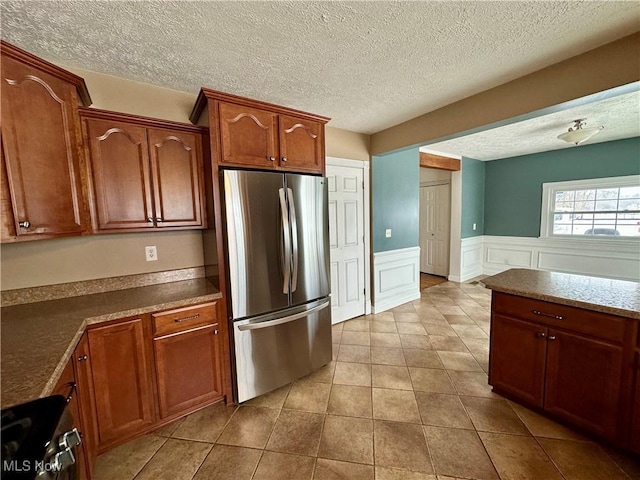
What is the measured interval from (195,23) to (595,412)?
3.18 metres

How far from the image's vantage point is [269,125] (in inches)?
80.4

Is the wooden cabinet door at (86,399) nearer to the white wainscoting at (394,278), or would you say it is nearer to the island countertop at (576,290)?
the island countertop at (576,290)

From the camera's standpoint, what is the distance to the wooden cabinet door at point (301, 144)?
2.12 m

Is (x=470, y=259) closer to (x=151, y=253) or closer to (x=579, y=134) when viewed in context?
(x=579, y=134)

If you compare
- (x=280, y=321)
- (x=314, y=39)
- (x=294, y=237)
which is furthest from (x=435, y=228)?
(x=314, y=39)

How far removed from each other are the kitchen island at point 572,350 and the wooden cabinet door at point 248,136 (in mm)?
1944

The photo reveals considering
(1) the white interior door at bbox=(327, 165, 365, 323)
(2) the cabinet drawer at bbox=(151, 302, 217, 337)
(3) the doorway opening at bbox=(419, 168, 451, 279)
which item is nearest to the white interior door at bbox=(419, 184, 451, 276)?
(3) the doorway opening at bbox=(419, 168, 451, 279)

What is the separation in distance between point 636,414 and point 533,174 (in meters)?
4.80

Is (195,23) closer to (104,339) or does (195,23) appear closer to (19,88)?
(19,88)

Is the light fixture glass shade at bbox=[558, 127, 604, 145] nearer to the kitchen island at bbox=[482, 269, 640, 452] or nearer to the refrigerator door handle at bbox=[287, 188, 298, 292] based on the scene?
the kitchen island at bbox=[482, 269, 640, 452]

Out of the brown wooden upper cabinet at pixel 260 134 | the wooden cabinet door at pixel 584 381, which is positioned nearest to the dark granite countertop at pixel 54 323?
the brown wooden upper cabinet at pixel 260 134

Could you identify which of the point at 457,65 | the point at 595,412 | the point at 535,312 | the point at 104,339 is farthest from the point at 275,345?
the point at 457,65

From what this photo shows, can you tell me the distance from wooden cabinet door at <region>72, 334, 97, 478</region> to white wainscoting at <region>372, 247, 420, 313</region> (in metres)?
3.02

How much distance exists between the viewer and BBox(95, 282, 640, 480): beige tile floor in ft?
4.82
